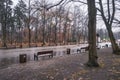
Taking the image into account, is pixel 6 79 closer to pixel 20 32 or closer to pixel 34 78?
pixel 34 78

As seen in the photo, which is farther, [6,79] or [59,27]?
[59,27]

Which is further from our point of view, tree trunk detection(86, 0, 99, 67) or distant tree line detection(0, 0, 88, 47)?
distant tree line detection(0, 0, 88, 47)

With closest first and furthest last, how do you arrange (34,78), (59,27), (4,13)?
1. (34,78)
2. (4,13)
3. (59,27)

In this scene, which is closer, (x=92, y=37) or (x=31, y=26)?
(x=92, y=37)

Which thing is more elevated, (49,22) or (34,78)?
(49,22)

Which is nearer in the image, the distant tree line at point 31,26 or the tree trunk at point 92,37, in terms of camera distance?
the tree trunk at point 92,37

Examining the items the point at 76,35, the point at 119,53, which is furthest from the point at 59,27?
the point at 119,53

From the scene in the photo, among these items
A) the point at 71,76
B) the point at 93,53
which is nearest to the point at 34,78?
the point at 71,76

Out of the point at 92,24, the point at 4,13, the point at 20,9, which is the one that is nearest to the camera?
the point at 92,24

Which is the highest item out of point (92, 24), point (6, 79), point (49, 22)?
point (49, 22)

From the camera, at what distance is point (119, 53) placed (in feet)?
76.2

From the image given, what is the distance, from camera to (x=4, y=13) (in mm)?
52656

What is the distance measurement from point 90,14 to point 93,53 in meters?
2.44

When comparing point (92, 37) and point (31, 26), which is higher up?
point (31, 26)
